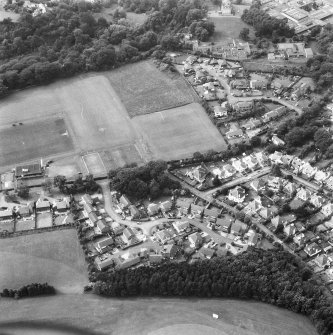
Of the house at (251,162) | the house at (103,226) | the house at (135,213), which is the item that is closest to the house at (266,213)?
the house at (251,162)

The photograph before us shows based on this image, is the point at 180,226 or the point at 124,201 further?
the point at 124,201

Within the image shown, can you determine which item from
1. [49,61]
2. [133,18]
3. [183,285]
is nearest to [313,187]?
[183,285]

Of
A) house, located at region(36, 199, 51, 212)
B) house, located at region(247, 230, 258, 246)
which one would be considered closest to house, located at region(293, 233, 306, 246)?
house, located at region(247, 230, 258, 246)

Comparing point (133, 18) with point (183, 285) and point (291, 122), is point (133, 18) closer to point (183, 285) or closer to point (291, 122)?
point (291, 122)

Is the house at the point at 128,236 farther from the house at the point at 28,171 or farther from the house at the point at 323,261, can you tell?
the house at the point at 323,261

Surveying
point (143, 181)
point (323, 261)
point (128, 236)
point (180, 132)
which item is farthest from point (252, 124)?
point (128, 236)

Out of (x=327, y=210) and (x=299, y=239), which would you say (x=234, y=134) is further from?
(x=299, y=239)

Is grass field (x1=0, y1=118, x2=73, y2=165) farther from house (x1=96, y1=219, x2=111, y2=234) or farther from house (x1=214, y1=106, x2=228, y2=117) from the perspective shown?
house (x1=214, y1=106, x2=228, y2=117)
